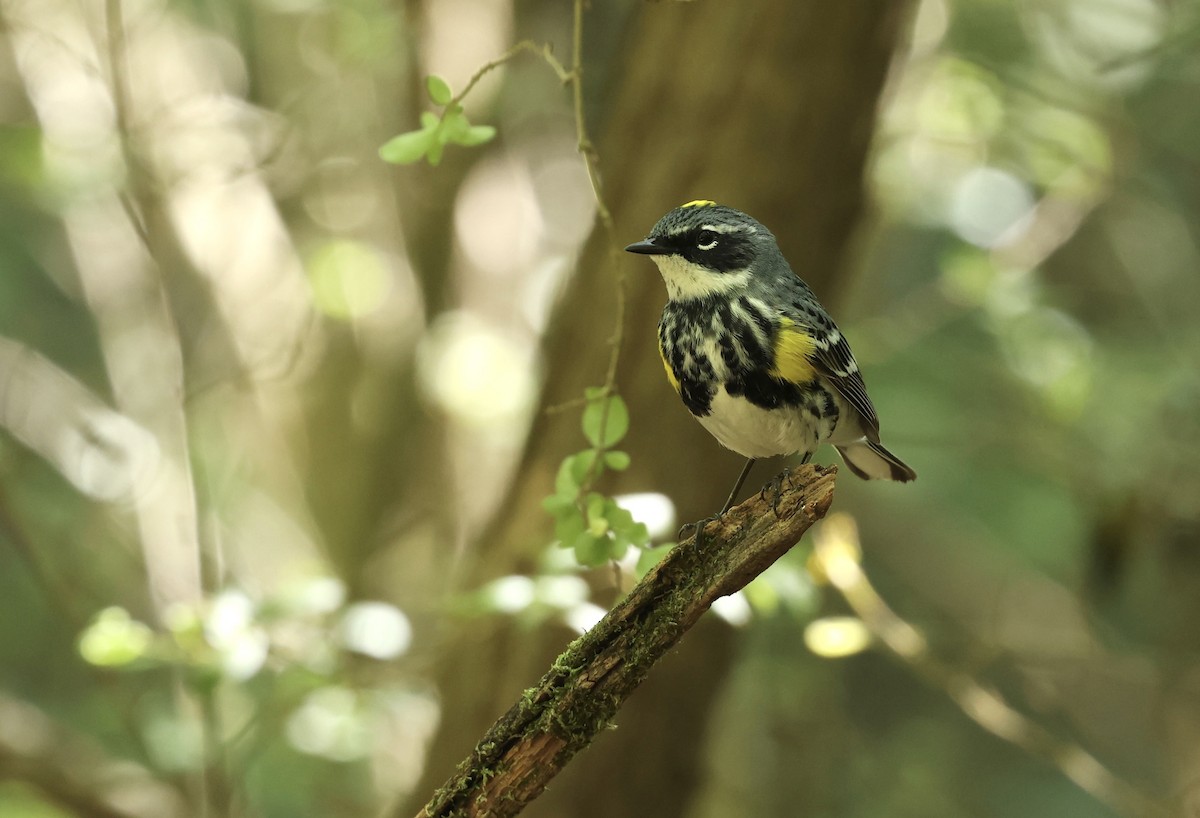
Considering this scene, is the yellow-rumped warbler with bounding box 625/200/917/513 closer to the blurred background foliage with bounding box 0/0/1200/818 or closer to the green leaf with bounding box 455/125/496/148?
the green leaf with bounding box 455/125/496/148

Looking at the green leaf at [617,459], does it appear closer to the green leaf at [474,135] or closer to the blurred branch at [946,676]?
the green leaf at [474,135]

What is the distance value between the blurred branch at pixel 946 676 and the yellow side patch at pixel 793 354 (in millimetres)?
1196

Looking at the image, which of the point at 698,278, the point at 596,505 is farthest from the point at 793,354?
the point at 596,505

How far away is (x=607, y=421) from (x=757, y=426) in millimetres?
461

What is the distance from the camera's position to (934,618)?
6121mm

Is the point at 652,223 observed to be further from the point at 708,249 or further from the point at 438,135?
the point at 438,135

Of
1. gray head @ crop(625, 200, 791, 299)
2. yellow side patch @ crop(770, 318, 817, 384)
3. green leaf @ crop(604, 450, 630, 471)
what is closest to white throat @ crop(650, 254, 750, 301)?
gray head @ crop(625, 200, 791, 299)

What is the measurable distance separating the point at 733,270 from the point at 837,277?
3.16ft

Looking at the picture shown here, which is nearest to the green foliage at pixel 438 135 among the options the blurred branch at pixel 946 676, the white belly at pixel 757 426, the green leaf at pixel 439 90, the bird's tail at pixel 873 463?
the green leaf at pixel 439 90

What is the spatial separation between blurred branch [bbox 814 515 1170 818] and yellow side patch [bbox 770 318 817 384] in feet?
3.92

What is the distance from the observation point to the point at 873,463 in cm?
308

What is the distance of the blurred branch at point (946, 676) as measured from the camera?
11.8ft

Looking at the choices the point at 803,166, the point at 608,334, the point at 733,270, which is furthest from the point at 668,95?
the point at 733,270

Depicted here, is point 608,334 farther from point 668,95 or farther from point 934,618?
point 934,618
